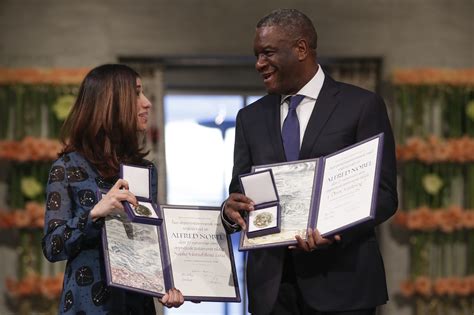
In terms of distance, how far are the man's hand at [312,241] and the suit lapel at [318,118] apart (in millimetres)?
314

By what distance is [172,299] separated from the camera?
3.09 m

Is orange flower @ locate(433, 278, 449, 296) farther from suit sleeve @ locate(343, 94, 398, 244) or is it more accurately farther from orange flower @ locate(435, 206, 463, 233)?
suit sleeve @ locate(343, 94, 398, 244)

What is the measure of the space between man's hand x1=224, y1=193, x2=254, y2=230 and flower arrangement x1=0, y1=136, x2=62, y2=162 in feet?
12.2

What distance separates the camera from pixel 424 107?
6.91m

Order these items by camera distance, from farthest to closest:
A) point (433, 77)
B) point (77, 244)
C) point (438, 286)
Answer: point (433, 77) < point (438, 286) < point (77, 244)

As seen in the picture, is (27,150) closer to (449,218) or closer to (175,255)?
(449,218)

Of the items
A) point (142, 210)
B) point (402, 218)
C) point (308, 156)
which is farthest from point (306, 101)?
point (402, 218)

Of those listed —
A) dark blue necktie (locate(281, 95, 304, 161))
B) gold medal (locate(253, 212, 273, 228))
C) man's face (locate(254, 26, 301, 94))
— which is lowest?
gold medal (locate(253, 212, 273, 228))

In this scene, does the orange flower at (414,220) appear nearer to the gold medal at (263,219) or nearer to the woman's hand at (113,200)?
the gold medal at (263,219)

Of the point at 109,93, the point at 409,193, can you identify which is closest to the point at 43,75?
the point at 409,193

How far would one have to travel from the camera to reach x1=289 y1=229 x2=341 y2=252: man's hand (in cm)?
294

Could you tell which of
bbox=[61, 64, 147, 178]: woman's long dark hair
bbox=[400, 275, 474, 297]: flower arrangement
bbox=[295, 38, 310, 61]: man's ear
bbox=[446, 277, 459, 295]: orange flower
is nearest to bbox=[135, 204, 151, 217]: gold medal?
bbox=[61, 64, 147, 178]: woman's long dark hair

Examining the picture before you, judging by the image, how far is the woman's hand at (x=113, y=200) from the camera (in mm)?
3010

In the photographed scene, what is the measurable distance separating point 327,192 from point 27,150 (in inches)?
159
